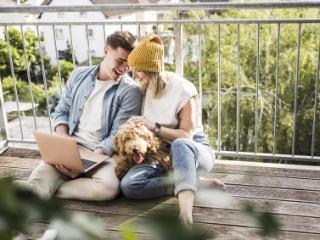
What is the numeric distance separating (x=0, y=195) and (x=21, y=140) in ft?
10.9

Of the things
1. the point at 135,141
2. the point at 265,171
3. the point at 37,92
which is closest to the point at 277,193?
the point at 265,171

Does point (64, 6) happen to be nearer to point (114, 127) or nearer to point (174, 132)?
point (114, 127)

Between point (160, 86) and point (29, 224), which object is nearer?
point (29, 224)

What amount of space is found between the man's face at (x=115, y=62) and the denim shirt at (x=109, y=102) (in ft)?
0.19

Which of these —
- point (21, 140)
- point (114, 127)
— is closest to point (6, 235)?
point (114, 127)

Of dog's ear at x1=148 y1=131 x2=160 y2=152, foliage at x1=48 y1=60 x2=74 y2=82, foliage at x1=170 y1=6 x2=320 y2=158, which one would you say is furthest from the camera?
foliage at x1=48 y1=60 x2=74 y2=82

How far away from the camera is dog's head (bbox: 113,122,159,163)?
240cm

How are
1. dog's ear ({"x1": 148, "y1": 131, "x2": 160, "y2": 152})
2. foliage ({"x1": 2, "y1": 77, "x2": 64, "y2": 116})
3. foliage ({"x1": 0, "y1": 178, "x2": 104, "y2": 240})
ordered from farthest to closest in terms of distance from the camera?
foliage ({"x1": 2, "y1": 77, "x2": 64, "y2": 116})
dog's ear ({"x1": 148, "y1": 131, "x2": 160, "y2": 152})
foliage ({"x1": 0, "y1": 178, "x2": 104, "y2": 240})

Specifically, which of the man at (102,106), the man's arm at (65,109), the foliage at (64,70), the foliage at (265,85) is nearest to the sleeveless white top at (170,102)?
the man at (102,106)

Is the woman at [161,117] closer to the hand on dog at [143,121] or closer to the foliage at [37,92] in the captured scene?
the hand on dog at [143,121]

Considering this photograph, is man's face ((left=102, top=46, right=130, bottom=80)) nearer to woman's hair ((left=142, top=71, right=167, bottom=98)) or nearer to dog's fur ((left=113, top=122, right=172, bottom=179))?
woman's hair ((left=142, top=71, right=167, bottom=98))

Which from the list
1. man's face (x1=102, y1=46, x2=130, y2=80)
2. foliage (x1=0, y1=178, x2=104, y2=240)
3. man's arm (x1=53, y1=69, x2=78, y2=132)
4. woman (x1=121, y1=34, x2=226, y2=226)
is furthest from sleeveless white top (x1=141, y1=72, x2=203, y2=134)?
foliage (x1=0, y1=178, x2=104, y2=240)

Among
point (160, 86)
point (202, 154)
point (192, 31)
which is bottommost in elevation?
point (192, 31)

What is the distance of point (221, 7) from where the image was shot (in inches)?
111
